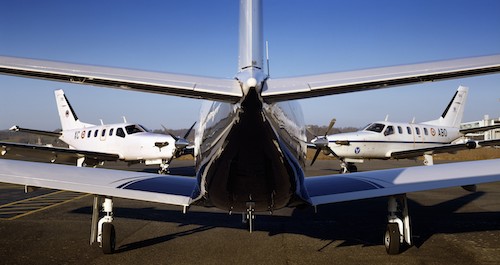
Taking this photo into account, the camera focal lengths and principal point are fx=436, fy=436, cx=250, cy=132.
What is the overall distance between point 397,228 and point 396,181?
808mm

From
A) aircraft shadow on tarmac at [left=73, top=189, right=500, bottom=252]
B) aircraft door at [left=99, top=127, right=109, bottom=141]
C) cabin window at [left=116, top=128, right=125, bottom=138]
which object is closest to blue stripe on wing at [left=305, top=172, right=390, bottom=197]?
aircraft shadow on tarmac at [left=73, top=189, right=500, bottom=252]

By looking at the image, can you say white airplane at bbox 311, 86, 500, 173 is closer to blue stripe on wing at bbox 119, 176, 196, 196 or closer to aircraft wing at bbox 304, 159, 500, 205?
aircraft wing at bbox 304, 159, 500, 205

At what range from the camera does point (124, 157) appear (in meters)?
23.0

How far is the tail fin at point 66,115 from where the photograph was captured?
2708cm

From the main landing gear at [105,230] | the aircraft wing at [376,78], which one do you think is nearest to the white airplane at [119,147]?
the main landing gear at [105,230]

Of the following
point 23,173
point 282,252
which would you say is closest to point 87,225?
point 23,173

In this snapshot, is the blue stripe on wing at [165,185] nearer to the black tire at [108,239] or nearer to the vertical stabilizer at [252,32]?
the black tire at [108,239]

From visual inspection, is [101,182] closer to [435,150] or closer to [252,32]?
[252,32]

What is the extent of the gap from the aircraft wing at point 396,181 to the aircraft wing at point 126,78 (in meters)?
3.47

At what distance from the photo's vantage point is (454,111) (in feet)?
91.8

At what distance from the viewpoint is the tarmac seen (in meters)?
7.18

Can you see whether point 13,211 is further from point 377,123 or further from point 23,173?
point 377,123

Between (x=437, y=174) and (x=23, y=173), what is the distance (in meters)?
7.15

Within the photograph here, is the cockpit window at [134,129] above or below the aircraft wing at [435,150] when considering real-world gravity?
above
